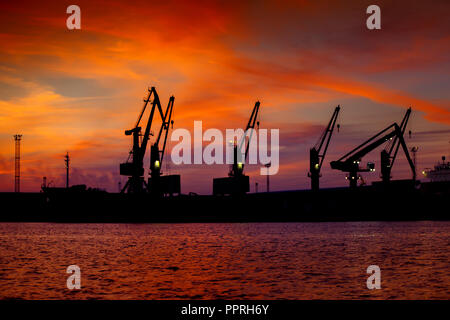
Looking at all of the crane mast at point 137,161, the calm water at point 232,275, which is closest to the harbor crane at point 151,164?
the crane mast at point 137,161

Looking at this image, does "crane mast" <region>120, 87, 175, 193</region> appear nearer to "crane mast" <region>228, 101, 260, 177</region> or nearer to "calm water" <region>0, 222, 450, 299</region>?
"crane mast" <region>228, 101, 260, 177</region>

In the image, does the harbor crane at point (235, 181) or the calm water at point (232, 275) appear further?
the harbor crane at point (235, 181)

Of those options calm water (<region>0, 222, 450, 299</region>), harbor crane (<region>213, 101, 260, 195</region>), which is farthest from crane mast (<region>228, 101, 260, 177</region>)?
calm water (<region>0, 222, 450, 299</region>)

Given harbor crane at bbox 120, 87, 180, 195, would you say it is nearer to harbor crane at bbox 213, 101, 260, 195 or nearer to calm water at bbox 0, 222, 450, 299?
harbor crane at bbox 213, 101, 260, 195

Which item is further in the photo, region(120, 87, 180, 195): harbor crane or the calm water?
region(120, 87, 180, 195): harbor crane

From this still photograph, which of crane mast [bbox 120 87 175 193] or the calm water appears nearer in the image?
the calm water

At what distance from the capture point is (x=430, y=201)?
127 m

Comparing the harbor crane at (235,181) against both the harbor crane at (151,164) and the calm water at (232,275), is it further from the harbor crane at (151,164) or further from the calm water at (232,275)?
the calm water at (232,275)

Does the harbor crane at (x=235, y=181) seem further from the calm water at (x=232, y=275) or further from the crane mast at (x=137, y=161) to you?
the calm water at (x=232, y=275)

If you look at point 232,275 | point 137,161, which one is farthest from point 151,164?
point 232,275

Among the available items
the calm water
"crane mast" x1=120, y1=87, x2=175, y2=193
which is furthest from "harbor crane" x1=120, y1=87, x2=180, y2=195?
the calm water

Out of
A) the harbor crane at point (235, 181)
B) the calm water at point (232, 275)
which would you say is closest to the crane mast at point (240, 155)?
the harbor crane at point (235, 181)
